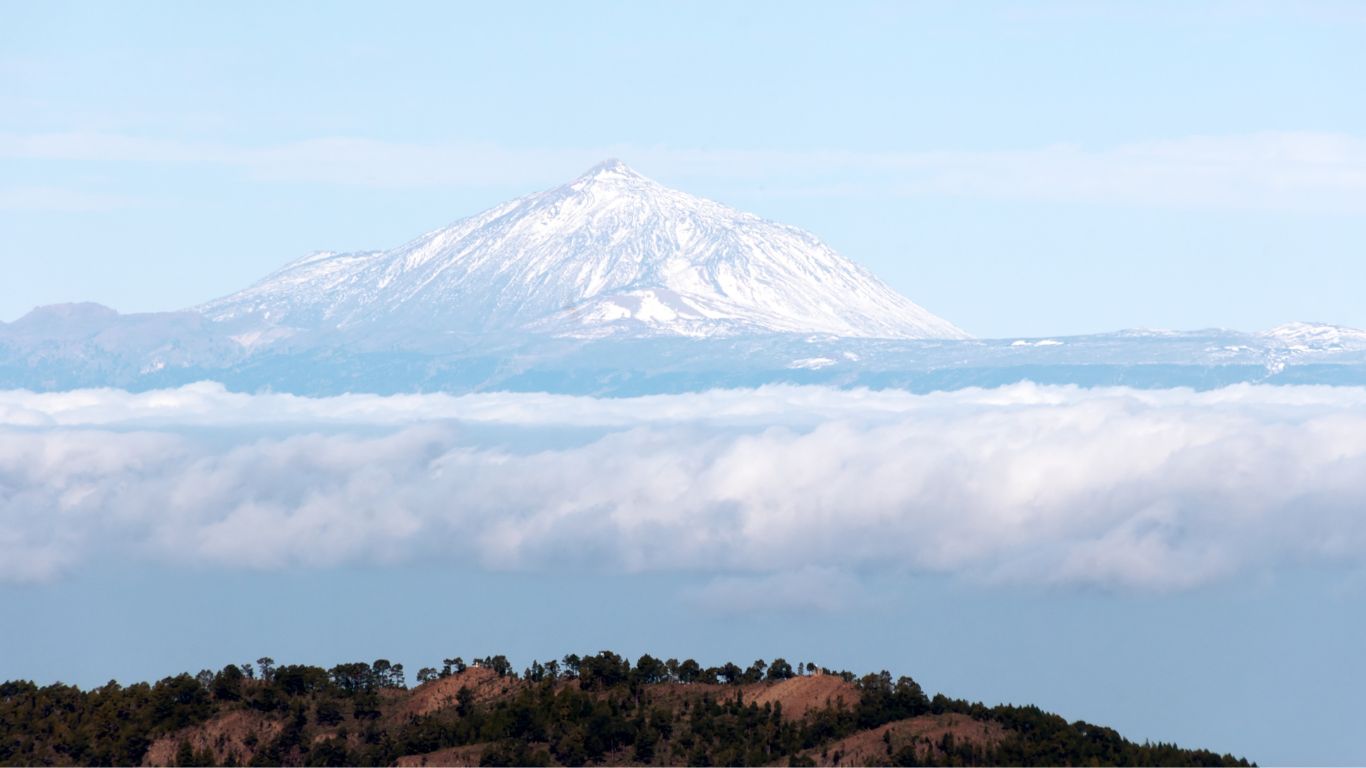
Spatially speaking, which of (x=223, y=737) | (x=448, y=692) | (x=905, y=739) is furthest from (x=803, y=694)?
(x=223, y=737)

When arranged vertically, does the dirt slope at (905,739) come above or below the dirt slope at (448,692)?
below

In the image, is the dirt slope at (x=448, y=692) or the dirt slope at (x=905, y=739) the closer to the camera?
the dirt slope at (x=905, y=739)

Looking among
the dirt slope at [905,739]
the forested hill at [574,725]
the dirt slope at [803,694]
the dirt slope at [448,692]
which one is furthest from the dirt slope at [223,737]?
the dirt slope at [905,739]

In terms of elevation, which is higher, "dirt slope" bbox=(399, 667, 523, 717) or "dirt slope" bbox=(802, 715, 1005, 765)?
"dirt slope" bbox=(399, 667, 523, 717)

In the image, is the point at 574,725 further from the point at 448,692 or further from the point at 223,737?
the point at 223,737

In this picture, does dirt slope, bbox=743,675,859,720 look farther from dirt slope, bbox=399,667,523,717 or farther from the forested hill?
dirt slope, bbox=399,667,523,717

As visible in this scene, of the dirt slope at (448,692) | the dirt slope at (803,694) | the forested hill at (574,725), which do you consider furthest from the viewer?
the dirt slope at (448,692)

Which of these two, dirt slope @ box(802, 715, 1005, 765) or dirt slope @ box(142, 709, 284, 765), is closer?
dirt slope @ box(802, 715, 1005, 765)

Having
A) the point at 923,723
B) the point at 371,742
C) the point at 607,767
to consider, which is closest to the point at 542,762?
the point at 607,767

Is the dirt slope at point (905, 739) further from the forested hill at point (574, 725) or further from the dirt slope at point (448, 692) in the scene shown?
the dirt slope at point (448, 692)

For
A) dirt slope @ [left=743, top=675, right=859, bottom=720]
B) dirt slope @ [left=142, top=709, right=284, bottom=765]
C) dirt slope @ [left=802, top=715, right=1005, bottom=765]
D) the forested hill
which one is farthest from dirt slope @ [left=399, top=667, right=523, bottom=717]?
dirt slope @ [left=802, top=715, right=1005, bottom=765]
